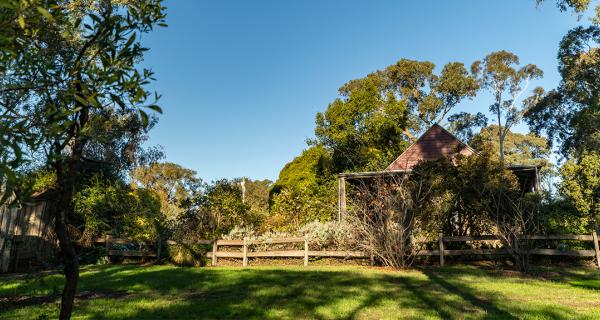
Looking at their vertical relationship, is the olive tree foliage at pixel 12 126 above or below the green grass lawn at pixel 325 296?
above

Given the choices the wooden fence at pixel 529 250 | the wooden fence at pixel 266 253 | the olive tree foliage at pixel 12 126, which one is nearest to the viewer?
the olive tree foliage at pixel 12 126

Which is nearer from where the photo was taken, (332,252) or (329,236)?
(332,252)

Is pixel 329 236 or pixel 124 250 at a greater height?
pixel 329 236

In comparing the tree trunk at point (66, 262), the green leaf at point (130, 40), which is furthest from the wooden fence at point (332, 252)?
the green leaf at point (130, 40)

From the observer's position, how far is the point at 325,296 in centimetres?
799

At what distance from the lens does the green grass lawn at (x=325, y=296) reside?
21.3 ft

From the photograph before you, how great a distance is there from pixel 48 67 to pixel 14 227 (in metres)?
15.3

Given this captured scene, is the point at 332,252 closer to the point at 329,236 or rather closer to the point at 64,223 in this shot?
the point at 329,236

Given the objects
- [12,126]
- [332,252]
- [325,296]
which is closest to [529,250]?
[332,252]

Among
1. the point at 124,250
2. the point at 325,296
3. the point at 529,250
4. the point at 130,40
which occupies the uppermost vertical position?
the point at 130,40

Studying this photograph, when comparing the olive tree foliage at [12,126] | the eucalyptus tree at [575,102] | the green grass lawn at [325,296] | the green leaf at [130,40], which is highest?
the eucalyptus tree at [575,102]

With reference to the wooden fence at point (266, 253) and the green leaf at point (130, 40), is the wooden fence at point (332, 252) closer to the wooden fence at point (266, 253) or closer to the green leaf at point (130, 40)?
the wooden fence at point (266, 253)

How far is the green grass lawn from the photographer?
6.49 meters

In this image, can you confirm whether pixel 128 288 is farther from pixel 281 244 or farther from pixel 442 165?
pixel 442 165
